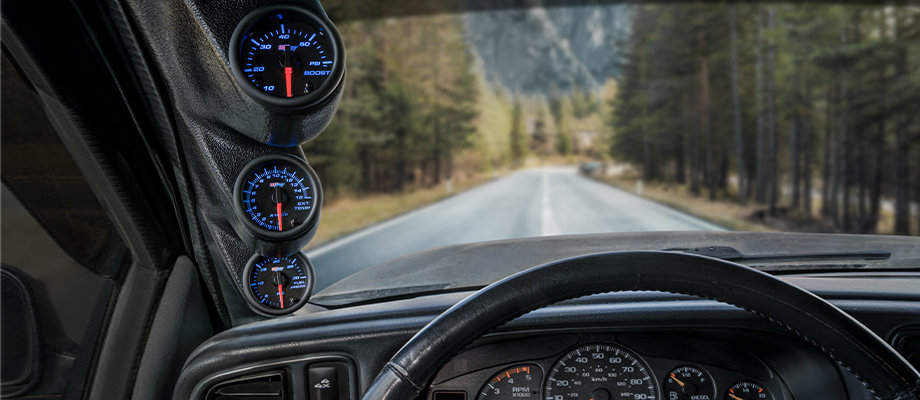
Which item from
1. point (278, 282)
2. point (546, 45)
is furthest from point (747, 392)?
point (546, 45)

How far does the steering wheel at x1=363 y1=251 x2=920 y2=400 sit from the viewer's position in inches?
57.4

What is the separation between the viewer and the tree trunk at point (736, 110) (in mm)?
22859

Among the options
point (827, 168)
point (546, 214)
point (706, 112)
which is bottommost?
point (546, 214)

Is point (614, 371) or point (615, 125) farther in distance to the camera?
point (615, 125)

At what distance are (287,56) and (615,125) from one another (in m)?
24.5

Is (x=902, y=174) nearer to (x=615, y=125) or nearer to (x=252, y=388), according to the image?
(x=615, y=125)

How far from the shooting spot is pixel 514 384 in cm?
235

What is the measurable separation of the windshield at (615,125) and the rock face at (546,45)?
37 millimetres

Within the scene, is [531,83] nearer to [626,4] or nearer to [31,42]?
[626,4]

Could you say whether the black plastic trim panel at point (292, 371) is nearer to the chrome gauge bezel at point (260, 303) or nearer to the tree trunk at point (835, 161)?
the chrome gauge bezel at point (260, 303)

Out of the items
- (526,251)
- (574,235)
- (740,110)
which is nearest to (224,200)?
(526,251)

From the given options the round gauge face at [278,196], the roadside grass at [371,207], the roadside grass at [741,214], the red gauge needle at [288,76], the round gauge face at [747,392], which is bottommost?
the roadside grass at [741,214]

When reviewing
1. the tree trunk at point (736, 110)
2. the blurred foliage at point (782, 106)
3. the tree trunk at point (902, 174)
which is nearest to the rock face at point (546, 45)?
the blurred foliage at point (782, 106)

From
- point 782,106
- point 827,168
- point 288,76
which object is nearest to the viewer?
point 288,76
